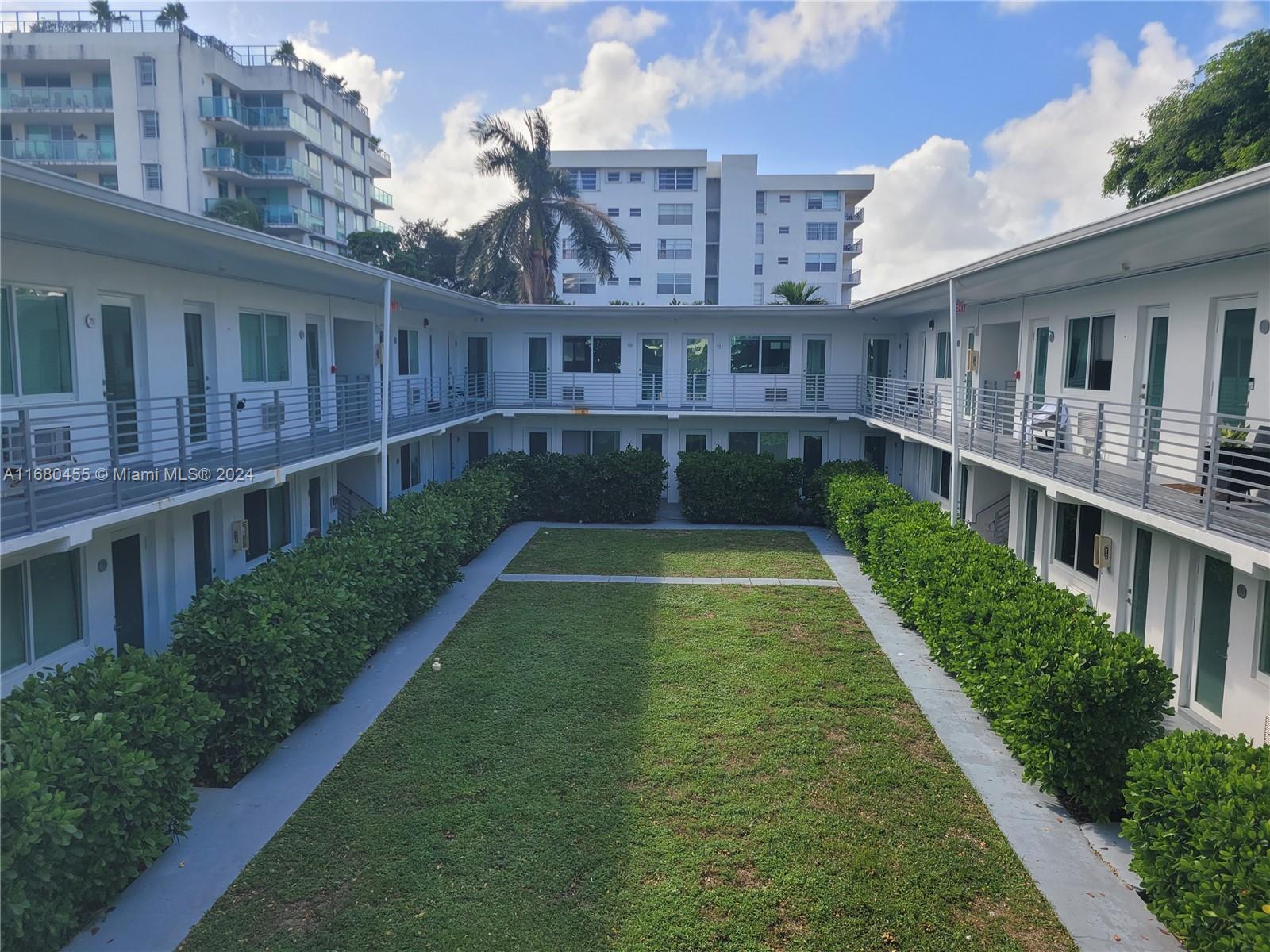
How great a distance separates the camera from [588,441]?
87.1ft

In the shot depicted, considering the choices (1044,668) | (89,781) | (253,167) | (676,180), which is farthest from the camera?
(676,180)

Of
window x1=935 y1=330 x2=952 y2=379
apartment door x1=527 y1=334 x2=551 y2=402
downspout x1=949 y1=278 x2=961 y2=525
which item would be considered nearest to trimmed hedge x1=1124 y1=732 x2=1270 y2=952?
downspout x1=949 y1=278 x2=961 y2=525

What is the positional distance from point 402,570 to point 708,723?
19.3 feet

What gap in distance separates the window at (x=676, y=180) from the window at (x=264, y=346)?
44.3 meters

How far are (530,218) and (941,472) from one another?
1762cm

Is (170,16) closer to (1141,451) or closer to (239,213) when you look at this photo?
(239,213)

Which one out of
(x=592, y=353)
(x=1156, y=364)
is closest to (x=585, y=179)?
(x=592, y=353)

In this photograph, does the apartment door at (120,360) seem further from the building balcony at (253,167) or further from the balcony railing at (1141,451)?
the building balcony at (253,167)

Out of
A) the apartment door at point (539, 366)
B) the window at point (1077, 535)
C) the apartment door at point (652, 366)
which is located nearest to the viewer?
the window at point (1077, 535)

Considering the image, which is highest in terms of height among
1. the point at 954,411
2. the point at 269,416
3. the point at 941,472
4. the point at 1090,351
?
the point at 1090,351

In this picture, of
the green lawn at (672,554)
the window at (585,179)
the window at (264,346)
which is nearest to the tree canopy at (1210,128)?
the green lawn at (672,554)

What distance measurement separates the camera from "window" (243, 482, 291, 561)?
1409cm

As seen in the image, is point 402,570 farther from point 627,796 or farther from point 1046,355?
point 1046,355

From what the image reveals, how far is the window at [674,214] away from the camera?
5588 centimetres
